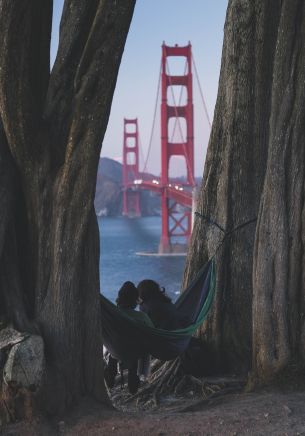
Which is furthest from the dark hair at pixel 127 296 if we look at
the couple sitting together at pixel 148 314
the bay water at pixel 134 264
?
the bay water at pixel 134 264

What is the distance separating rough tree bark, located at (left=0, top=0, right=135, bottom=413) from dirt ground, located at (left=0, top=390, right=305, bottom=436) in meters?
0.09

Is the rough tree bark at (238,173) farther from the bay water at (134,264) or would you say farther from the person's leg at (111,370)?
the bay water at (134,264)

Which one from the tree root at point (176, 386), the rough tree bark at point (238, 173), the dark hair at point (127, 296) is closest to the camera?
the dark hair at point (127, 296)

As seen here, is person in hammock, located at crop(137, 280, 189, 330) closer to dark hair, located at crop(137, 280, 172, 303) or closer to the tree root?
dark hair, located at crop(137, 280, 172, 303)

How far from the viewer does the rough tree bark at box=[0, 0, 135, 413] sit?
249 centimetres

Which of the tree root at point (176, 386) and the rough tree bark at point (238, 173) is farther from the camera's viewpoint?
the rough tree bark at point (238, 173)

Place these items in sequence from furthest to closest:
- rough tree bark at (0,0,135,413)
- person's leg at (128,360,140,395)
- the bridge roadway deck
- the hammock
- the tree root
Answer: the bridge roadway deck < the tree root < person's leg at (128,360,140,395) < the hammock < rough tree bark at (0,0,135,413)

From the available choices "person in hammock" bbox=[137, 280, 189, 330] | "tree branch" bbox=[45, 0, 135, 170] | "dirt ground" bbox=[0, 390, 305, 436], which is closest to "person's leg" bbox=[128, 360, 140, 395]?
"person in hammock" bbox=[137, 280, 189, 330]

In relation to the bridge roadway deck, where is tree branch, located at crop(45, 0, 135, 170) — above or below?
above

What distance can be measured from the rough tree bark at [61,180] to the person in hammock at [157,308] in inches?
24.4

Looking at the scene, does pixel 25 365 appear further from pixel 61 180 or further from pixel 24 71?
pixel 24 71

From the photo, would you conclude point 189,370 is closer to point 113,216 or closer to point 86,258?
point 86,258

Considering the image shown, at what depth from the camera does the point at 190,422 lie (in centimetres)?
247

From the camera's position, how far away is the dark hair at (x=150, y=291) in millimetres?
3188
